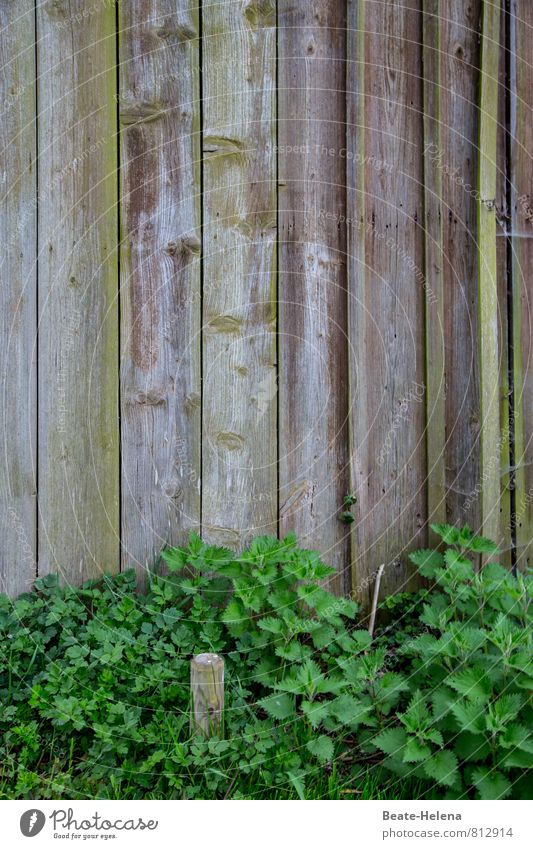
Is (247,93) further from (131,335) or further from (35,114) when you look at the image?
(131,335)

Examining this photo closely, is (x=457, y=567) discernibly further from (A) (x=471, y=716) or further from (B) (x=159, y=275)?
(B) (x=159, y=275)

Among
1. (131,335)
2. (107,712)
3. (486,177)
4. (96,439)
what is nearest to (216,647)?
(107,712)

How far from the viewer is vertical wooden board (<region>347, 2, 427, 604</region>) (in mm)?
2711

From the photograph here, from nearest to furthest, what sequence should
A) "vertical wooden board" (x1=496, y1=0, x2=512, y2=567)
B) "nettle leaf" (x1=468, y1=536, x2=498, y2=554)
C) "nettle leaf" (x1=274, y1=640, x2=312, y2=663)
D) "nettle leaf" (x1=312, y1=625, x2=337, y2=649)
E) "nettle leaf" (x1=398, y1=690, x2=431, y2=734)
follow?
"nettle leaf" (x1=398, y1=690, x2=431, y2=734), "nettle leaf" (x1=274, y1=640, x2=312, y2=663), "nettle leaf" (x1=312, y1=625, x2=337, y2=649), "nettle leaf" (x1=468, y1=536, x2=498, y2=554), "vertical wooden board" (x1=496, y1=0, x2=512, y2=567)

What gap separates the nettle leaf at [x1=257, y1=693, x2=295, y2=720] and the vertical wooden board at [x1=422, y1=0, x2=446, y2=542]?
1010 mm

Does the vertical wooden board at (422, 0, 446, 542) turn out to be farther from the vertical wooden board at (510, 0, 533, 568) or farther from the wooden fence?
the vertical wooden board at (510, 0, 533, 568)

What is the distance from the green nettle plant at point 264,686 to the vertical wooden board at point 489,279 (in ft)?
0.93

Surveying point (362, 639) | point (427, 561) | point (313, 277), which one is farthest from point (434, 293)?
point (362, 639)

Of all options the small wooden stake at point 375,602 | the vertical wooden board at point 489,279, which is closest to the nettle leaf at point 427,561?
the small wooden stake at point 375,602

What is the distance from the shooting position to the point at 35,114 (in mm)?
2619

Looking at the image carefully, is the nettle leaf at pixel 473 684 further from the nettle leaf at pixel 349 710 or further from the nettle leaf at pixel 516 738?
the nettle leaf at pixel 349 710

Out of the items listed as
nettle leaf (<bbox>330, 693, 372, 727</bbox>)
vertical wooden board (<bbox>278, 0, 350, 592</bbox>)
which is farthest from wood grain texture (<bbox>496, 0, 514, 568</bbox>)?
nettle leaf (<bbox>330, 693, 372, 727</bbox>)

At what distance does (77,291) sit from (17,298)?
9.2 inches

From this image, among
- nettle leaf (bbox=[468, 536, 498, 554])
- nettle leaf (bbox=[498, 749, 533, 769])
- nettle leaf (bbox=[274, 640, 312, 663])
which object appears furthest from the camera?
nettle leaf (bbox=[468, 536, 498, 554])
